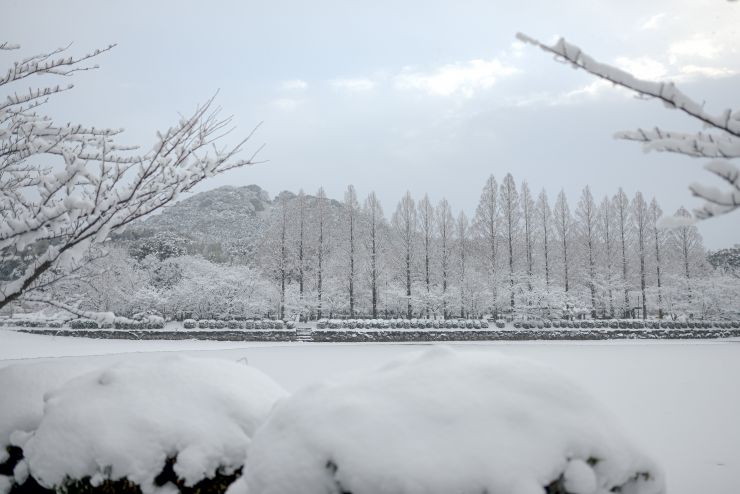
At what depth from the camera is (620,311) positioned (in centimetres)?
3953

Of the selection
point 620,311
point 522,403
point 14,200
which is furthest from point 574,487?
point 620,311

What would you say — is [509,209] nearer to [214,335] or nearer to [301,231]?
[301,231]

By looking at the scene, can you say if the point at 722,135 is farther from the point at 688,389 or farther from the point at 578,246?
the point at 578,246

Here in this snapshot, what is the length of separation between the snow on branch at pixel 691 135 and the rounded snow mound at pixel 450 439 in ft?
3.29

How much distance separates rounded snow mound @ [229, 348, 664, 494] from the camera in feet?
6.01

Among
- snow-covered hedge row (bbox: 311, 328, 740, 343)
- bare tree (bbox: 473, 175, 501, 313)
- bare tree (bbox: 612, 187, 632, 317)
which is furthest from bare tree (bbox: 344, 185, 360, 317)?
bare tree (bbox: 612, 187, 632, 317)

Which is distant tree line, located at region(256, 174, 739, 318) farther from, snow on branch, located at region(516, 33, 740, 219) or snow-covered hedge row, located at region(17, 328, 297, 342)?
snow on branch, located at region(516, 33, 740, 219)

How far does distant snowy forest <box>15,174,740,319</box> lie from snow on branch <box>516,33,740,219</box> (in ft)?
98.3

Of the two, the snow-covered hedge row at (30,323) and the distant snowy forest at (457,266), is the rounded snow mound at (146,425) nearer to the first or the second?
the distant snowy forest at (457,266)

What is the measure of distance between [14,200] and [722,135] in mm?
5208

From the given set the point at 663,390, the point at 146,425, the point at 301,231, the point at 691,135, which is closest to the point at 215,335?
the point at 301,231

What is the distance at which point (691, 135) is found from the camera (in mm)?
1857

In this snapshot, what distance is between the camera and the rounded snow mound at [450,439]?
183 cm

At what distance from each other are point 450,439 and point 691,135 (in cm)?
150
